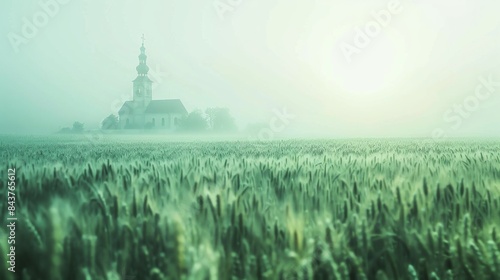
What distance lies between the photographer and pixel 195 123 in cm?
9219

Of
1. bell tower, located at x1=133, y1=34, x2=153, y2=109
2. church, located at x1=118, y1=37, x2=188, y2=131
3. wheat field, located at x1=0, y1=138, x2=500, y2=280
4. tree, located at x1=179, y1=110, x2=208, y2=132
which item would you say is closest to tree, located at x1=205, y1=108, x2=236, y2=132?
tree, located at x1=179, y1=110, x2=208, y2=132

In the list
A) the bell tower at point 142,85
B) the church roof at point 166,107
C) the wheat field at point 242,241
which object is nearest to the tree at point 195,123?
the church roof at point 166,107

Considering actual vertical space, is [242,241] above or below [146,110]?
below

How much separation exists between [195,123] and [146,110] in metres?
28.3

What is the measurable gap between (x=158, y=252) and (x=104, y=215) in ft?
1.08

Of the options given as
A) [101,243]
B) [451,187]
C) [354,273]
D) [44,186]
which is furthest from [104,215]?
[451,187]

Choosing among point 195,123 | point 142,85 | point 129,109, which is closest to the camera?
point 195,123

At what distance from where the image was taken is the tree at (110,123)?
115 meters

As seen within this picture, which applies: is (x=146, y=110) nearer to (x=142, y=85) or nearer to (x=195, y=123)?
(x=142, y=85)

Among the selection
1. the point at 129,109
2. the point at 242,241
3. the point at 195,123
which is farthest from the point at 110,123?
the point at 242,241

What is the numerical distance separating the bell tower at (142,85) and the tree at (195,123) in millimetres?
23169

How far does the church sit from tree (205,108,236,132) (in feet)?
37.8

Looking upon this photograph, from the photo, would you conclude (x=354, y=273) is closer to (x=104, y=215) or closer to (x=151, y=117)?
(x=104, y=215)

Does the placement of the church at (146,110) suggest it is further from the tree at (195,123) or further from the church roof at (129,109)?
the tree at (195,123)
